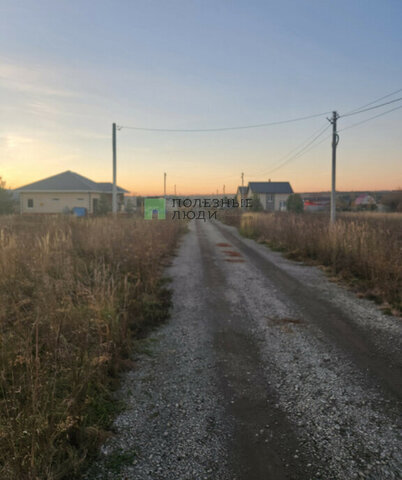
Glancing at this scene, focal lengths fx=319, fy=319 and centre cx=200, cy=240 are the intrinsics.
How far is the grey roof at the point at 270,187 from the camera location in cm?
6494

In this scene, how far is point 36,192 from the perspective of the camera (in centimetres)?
3566

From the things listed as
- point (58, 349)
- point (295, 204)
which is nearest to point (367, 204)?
point (295, 204)

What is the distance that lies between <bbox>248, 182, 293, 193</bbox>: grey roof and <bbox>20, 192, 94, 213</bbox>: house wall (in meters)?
37.7

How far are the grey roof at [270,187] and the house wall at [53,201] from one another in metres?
37.7

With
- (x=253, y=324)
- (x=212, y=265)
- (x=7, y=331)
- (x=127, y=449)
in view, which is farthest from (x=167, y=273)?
(x=127, y=449)

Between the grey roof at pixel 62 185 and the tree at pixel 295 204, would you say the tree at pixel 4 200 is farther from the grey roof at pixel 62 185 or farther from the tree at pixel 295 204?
the tree at pixel 295 204

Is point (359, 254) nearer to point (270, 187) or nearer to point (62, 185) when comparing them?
point (62, 185)

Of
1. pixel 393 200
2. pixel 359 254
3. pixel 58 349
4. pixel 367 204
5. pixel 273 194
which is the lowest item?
pixel 58 349

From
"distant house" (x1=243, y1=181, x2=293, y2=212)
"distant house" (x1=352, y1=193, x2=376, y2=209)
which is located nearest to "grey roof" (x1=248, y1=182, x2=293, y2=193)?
"distant house" (x1=243, y1=181, x2=293, y2=212)

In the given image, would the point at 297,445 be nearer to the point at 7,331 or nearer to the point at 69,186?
the point at 7,331

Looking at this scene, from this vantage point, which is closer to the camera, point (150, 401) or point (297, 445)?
point (297, 445)

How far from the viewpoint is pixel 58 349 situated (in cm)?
317

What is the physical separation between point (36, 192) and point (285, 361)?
38.0 metres

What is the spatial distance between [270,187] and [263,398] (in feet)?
215
